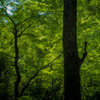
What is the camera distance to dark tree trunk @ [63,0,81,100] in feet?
14.0

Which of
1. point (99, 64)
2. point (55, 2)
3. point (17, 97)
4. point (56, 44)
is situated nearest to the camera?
point (55, 2)

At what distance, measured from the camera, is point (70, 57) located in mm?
4344

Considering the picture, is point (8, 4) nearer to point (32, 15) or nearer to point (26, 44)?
point (32, 15)

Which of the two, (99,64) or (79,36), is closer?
(79,36)

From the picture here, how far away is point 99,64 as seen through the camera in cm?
1296

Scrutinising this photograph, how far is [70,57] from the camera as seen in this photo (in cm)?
434

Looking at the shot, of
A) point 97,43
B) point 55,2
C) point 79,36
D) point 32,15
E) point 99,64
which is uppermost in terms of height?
point 32,15

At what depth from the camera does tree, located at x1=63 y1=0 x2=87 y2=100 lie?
4.27 m

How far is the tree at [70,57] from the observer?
4273 millimetres

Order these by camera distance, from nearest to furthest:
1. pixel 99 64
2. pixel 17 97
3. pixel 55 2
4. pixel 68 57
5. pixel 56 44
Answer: pixel 68 57 → pixel 55 2 → pixel 17 97 → pixel 56 44 → pixel 99 64

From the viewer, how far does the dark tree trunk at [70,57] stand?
4.27 m

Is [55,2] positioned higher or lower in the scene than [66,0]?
higher

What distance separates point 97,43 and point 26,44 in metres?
7.30

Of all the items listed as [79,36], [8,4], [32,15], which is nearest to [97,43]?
[79,36]
